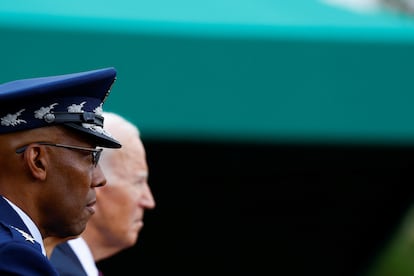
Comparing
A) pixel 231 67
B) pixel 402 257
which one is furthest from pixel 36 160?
pixel 402 257

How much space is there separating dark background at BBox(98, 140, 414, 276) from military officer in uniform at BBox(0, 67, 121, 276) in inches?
149

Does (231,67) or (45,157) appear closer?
(45,157)

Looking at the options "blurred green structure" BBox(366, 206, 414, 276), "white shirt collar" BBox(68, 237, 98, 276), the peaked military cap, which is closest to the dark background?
"white shirt collar" BBox(68, 237, 98, 276)

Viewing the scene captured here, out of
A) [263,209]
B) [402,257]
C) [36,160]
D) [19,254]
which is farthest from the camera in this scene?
[402,257]

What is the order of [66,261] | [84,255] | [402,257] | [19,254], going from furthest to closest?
[402,257] → [84,255] → [66,261] → [19,254]

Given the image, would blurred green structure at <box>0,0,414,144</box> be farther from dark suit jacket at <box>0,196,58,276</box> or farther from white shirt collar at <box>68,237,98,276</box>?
dark suit jacket at <box>0,196,58,276</box>

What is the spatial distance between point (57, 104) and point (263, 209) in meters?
4.37

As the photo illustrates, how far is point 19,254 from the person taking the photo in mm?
1901

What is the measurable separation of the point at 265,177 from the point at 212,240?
0.56 m

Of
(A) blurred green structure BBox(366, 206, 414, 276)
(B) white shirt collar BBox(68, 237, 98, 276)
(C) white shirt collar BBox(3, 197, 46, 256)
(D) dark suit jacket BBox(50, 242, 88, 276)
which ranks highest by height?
(C) white shirt collar BBox(3, 197, 46, 256)

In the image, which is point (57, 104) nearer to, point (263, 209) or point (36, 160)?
point (36, 160)

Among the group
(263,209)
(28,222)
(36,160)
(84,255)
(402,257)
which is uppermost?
(36,160)

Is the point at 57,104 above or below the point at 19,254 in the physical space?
above

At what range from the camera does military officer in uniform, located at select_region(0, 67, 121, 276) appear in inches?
79.4
